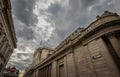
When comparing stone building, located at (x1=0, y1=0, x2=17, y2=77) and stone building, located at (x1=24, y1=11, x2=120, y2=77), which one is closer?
stone building, located at (x1=24, y1=11, x2=120, y2=77)

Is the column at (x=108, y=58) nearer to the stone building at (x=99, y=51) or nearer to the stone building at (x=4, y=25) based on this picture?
the stone building at (x=99, y=51)

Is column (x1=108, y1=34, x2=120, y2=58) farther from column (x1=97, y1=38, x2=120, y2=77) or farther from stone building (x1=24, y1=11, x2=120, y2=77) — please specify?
column (x1=97, y1=38, x2=120, y2=77)

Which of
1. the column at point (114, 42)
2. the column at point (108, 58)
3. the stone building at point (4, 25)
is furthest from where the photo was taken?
the stone building at point (4, 25)

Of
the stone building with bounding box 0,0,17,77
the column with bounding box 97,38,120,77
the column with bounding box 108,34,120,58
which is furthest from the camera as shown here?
the stone building with bounding box 0,0,17,77

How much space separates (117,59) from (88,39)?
3398mm

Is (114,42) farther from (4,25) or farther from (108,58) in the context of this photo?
(4,25)

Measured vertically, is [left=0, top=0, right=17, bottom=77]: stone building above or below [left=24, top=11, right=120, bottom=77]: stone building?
above

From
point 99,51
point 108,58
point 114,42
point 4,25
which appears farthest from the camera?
point 4,25

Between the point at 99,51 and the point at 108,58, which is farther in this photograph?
the point at 99,51

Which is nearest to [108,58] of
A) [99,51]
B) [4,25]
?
[99,51]

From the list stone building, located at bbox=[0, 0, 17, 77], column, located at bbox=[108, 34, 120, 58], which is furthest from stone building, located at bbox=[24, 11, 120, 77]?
stone building, located at bbox=[0, 0, 17, 77]

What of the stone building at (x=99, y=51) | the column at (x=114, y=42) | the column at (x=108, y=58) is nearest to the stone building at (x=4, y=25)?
the stone building at (x=99, y=51)

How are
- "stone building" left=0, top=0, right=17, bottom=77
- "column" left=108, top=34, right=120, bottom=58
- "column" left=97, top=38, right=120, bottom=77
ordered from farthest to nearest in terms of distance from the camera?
"stone building" left=0, top=0, right=17, bottom=77
"column" left=108, top=34, right=120, bottom=58
"column" left=97, top=38, right=120, bottom=77

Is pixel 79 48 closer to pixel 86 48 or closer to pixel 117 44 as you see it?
pixel 86 48
